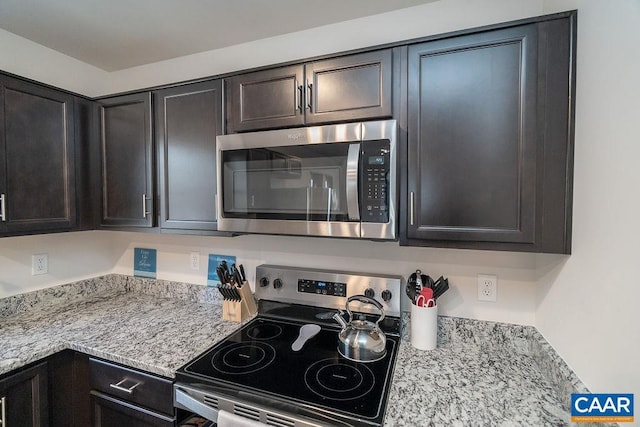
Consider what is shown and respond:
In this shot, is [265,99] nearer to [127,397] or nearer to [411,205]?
[411,205]

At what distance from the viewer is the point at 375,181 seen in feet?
3.68

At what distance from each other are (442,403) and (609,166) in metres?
0.85

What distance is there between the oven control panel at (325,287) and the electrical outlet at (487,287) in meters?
0.34

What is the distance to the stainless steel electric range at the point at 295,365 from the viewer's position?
3.16 feet

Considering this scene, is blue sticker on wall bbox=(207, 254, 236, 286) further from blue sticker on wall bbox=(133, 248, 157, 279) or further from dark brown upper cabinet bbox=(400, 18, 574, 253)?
dark brown upper cabinet bbox=(400, 18, 574, 253)

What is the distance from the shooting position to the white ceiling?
4.56 feet

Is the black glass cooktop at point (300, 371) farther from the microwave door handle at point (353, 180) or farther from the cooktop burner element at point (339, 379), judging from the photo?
the microwave door handle at point (353, 180)

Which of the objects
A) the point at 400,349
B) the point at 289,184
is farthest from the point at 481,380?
the point at 289,184

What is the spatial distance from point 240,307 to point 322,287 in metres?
0.45

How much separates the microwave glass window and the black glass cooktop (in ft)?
1.90

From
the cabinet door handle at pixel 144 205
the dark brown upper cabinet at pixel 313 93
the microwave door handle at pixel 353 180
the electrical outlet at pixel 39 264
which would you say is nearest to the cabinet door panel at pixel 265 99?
the dark brown upper cabinet at pixel 313 93

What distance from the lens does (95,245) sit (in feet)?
6.85

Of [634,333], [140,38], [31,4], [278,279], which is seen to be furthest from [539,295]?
[31,4]

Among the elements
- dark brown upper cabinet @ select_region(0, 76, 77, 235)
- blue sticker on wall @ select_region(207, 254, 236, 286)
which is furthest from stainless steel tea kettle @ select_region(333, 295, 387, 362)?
dark brown upper cabinet @ select_region(0, 76, 77, 235)
